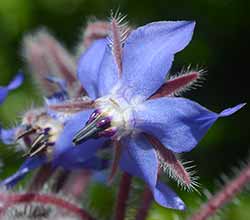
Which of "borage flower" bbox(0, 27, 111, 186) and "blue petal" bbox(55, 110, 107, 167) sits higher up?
"borage flower" bbox(0, 27, 111, 186)

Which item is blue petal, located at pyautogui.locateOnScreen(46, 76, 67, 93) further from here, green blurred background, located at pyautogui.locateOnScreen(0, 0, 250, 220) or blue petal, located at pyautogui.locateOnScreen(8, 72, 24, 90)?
green blurred background, located at pyautogui.locateOnScreen(0, 0, 250, 220)

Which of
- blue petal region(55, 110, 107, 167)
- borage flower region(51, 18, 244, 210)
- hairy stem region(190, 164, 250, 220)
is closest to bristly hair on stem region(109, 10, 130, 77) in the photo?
borage flower region(51, 18, 244, 210)

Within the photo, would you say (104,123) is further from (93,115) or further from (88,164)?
(88,164)

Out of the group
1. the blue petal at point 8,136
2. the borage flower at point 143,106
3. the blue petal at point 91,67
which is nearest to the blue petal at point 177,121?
the borage flower at point 143,106

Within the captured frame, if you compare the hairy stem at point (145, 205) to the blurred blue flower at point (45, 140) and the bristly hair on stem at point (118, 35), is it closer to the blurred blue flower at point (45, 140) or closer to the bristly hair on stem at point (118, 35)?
the blurred blue flower at point (45, 140)

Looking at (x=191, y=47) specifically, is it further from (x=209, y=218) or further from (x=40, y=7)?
(x=209, y=218)
